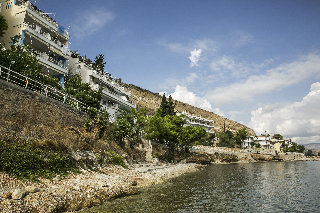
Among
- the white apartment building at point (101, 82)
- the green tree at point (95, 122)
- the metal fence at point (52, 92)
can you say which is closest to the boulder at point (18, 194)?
the metal fence at point (52, 92)

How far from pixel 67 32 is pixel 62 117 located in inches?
980

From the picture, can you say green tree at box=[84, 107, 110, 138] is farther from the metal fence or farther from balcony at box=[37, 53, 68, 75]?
balcony at box=[37, 53, 68, 75]

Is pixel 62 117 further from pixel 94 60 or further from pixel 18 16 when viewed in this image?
pixel 94 60

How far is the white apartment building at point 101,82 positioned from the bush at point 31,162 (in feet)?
74.6

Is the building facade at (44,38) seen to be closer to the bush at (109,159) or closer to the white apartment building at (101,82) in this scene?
the white apartment building at (101,82)

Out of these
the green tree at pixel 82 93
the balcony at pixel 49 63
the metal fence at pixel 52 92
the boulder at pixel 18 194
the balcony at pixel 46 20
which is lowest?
the boulder at pixel 18 194

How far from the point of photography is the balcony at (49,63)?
33381 mm

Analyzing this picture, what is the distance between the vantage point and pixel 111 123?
119 feet

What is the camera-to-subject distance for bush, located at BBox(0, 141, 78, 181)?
538 inches

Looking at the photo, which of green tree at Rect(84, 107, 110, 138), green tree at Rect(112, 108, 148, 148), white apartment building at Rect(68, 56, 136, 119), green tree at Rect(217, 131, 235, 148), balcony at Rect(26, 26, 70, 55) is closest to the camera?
green tree at Rect(84, 107, 110, 138)

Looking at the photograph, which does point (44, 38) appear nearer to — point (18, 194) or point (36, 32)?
point (36, 32)

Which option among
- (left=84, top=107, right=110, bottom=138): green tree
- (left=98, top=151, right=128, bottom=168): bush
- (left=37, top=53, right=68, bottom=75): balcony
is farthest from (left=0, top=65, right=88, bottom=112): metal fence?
(left=98, top=151, right=128, bottom=168): bush

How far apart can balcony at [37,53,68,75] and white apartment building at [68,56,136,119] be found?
6047 millimetres

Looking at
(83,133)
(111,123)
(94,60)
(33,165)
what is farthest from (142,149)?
(94,60)
